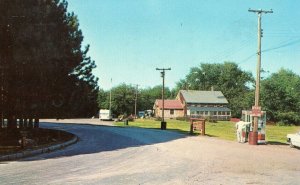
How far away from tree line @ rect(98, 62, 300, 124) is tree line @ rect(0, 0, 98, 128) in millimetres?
10565

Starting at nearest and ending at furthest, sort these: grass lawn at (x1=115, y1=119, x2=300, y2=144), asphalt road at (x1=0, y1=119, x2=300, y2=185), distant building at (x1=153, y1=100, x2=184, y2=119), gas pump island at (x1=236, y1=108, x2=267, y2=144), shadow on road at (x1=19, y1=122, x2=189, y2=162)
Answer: asphalt road at (x1=0, y1=119, x2=300, y2=185) < shadow on road at (x1=19, y1=122, x2=189, y2=162) < gas pump island at (x1=236, y1=108, x2=267, y2=144) < grass lawn at (x1=115, y1=119, x2=300, y2=144) < distant building at (x1=153, y1=100, x2=184, y2=119)

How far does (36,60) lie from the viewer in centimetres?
2305

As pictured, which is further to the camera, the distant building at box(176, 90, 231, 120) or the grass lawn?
the distant building at box(176, 90, 231, 120)

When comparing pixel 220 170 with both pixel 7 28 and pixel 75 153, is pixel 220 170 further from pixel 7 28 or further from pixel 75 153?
pixel 7 28

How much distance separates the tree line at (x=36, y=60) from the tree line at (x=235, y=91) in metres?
10.6

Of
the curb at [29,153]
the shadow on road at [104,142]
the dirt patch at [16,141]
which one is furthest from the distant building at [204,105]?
the curb at [29,153]

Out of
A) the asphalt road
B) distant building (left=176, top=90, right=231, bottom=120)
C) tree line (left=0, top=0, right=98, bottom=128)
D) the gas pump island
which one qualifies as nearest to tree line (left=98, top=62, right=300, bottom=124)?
distant building (left=176, top=90, right=231, bottom=120)

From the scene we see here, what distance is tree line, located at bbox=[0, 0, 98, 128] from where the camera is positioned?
2277cm

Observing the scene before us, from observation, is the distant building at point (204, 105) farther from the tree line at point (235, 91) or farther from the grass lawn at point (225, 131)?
the grass lawn at point (225, 131)

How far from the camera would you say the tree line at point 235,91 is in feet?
273

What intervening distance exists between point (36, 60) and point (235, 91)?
373 feet

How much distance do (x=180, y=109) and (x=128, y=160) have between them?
81.5m

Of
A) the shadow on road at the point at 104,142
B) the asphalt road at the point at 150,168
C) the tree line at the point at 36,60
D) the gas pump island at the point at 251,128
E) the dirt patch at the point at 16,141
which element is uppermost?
the tree line at the point at 36,60

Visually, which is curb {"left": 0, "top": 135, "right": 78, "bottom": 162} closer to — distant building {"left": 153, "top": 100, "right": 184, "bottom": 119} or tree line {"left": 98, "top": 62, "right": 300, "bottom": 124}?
tree line {"left": 98, "top": 62, "right": 300, "bottom": 124}
